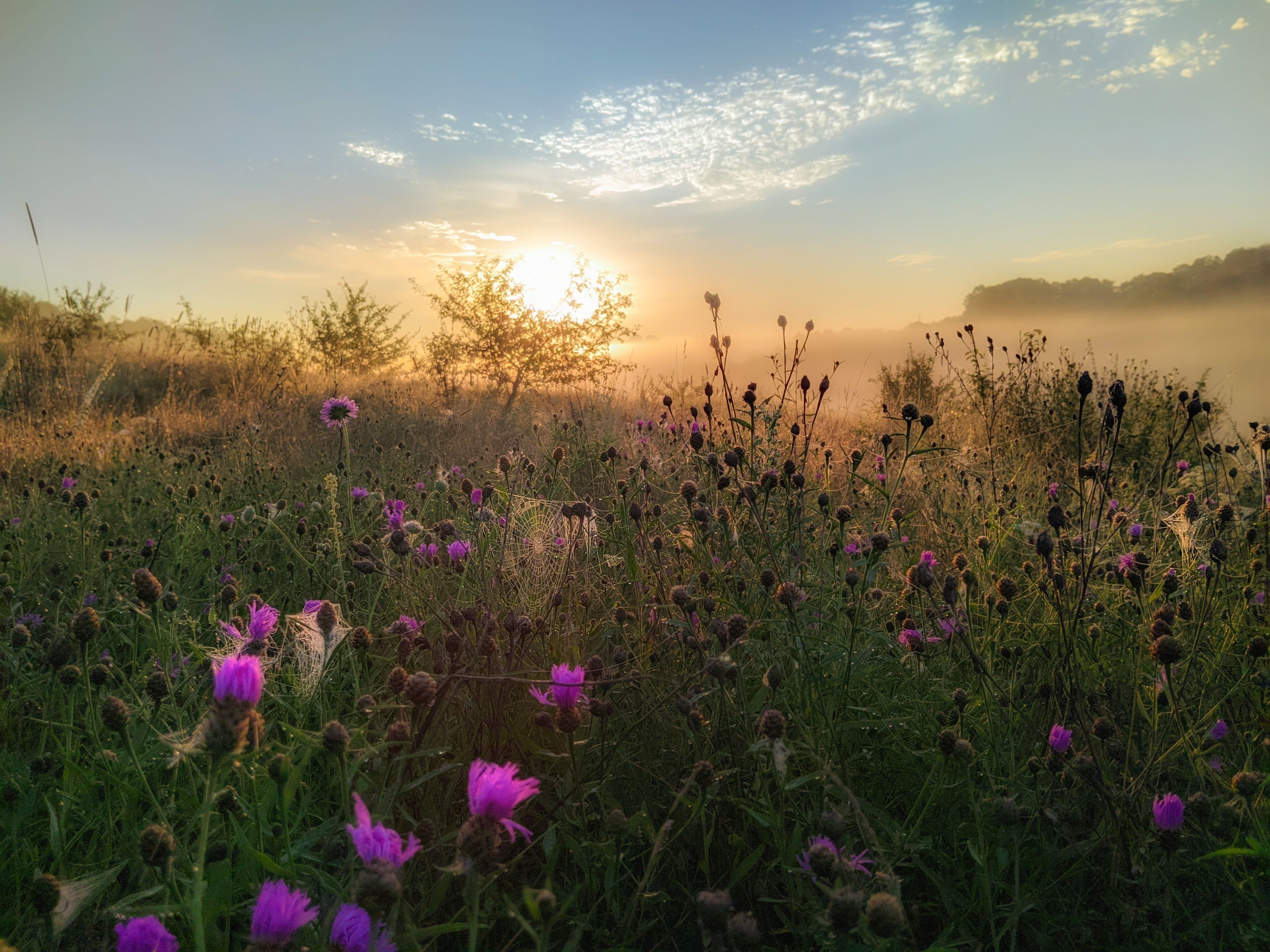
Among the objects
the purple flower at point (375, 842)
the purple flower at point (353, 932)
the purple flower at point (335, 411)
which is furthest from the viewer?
the purple flower at point (335, 411)

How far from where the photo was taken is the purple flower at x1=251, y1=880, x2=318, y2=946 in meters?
0.75

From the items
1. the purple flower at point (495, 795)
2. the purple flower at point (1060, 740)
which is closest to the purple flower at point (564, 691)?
the purple flower at point (495, 795)

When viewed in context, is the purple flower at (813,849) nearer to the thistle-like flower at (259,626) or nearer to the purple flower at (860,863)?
the purple flower at (860,863)

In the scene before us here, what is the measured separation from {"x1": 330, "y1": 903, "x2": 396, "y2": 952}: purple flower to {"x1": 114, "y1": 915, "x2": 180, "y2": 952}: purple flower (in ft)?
0.61

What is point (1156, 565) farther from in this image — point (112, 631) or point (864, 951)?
point (112, 631)

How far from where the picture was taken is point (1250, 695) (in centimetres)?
201

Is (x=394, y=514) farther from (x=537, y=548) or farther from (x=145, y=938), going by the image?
(x=145, y=938)

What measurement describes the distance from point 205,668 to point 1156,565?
3261 mm

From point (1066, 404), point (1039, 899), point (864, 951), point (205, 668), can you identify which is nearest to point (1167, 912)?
point (1039, 899)

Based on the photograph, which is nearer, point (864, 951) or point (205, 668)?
point (864, 951)

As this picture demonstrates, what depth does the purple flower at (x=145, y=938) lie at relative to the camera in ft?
2.67

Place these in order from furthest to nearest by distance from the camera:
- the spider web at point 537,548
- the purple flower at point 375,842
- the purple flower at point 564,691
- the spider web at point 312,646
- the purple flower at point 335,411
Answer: the purple flower at point 335,411, the spider web at point 537,548, the spider web at point 312,646, the purple flower at point 564,691, the purple flower at point 375,842

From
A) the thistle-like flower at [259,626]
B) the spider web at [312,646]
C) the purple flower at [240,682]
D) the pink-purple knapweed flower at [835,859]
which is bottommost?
the pink-purple knapweed flower at [835,859]

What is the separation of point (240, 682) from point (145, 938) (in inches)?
13.0
